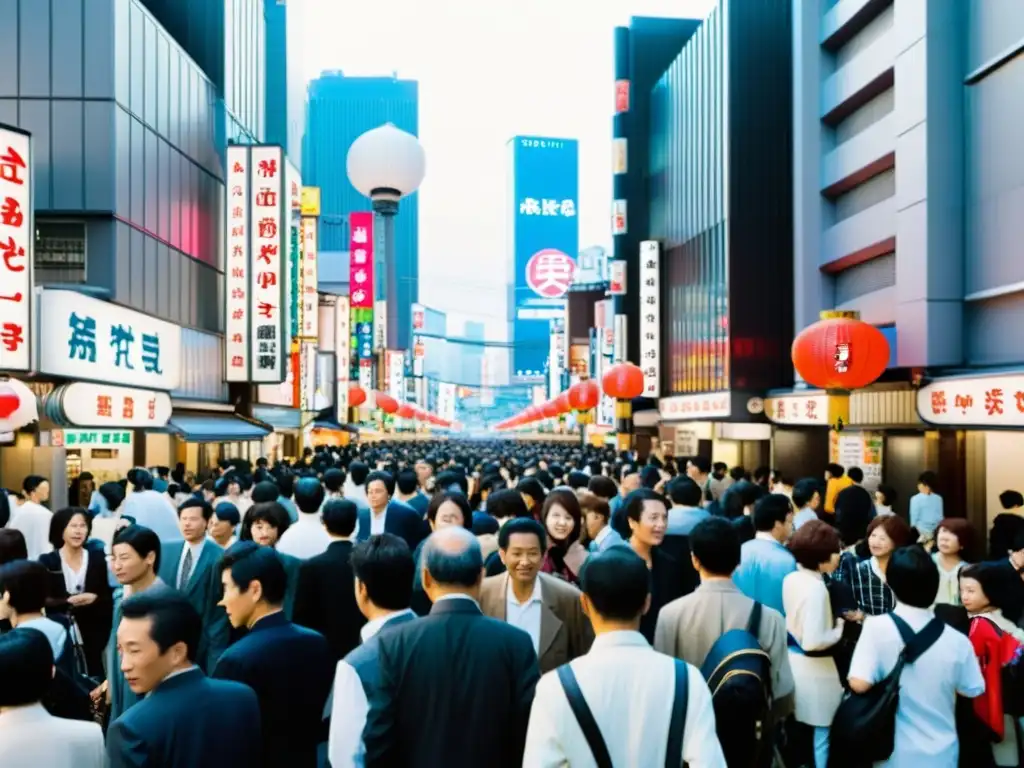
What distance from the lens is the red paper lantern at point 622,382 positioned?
73.5ft

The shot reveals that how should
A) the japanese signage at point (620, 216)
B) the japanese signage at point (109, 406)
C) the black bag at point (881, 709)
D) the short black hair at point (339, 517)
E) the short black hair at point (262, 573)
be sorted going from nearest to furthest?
1. the short black hair at point (262, 573)
2. the black bag at point (881, 709)
3. the short black hair at point (339, 517)
4. the japanese signage at point (109, 406)
5. the japanese signage at point (620, 216)

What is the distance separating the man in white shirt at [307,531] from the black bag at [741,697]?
12.1ft

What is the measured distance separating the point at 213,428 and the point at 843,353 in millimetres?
14765

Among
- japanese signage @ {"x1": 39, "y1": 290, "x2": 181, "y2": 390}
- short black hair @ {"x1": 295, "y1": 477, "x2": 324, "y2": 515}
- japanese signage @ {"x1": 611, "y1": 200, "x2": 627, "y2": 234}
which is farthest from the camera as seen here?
japanese signage @ {"x1": 611, "y1": 200, "x2": 627, "y2": 234}

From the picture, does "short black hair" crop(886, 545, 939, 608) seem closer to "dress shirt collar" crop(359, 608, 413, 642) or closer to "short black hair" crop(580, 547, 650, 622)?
"short black hair" crop(580, 547, 650, 622)

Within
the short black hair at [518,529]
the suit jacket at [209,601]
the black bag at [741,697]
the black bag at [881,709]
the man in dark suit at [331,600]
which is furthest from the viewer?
the man in dark suit at [331,600]

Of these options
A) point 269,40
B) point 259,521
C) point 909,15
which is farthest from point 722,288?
point 259,521

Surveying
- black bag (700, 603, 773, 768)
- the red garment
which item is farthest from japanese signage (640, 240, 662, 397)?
black bag (700, 603, 773, 768)

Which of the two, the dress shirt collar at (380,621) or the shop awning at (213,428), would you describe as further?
the shop awning at (213,428)

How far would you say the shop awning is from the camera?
20.9 m

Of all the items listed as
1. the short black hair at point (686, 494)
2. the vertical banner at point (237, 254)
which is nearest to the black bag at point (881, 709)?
the short black hair at point (686, 494)

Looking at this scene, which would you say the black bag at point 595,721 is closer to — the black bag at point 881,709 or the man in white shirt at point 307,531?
the black bag at point 881,709

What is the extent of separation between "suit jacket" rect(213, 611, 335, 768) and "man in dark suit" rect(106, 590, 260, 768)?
49 centimetres

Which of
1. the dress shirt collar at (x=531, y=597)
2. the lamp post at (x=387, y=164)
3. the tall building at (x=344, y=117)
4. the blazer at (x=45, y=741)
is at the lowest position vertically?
the blazer at (x=45, y=741)
